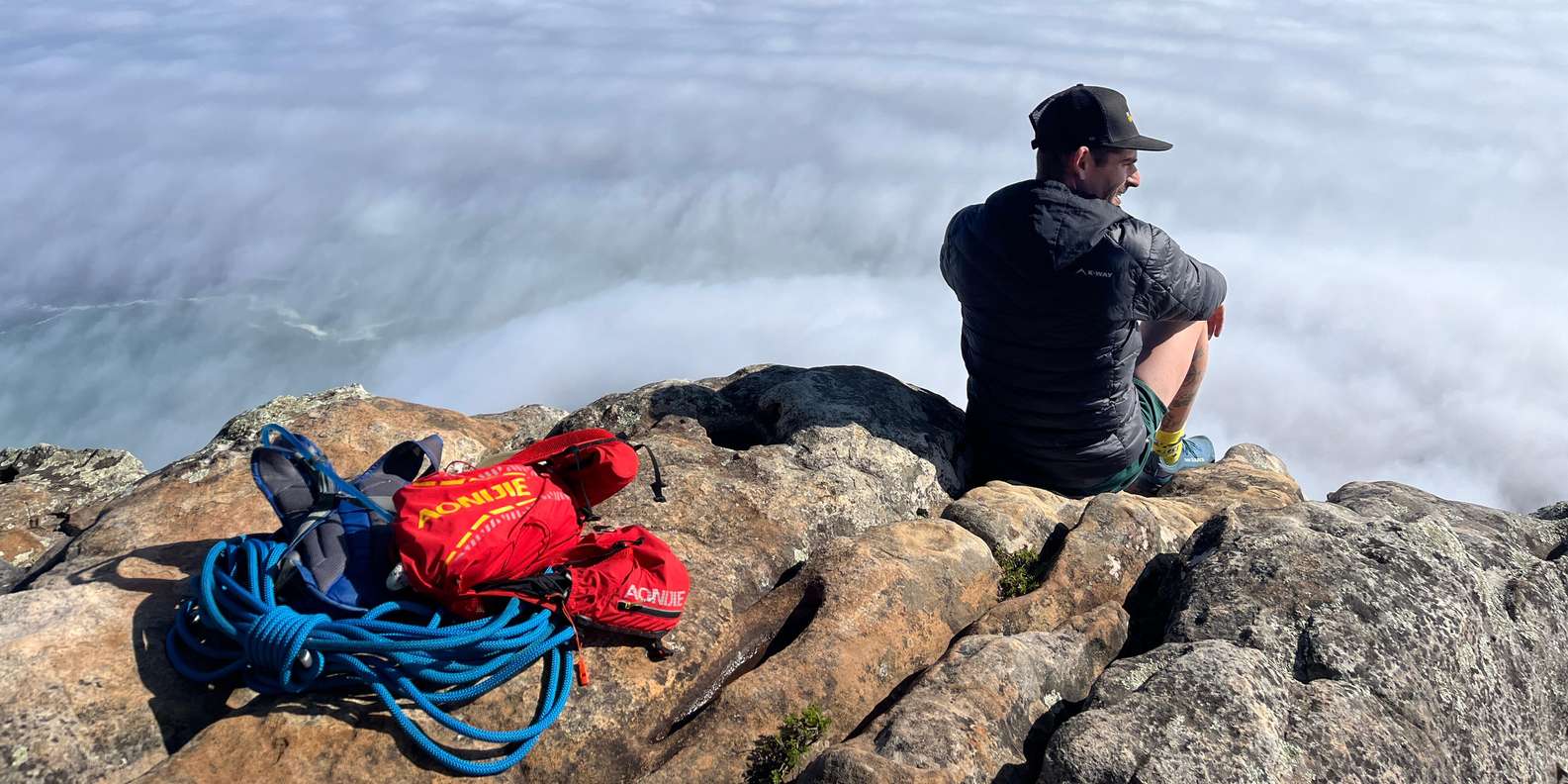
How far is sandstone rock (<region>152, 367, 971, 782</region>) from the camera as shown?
4.48 metres

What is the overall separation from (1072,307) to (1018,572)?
6.83 feet

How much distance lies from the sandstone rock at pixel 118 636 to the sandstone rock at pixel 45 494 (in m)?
0.72

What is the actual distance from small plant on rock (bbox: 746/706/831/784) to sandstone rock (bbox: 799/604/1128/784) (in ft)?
0.89

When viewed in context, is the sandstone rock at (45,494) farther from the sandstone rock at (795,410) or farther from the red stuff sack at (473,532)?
→ the sandstone rock at (795,410)

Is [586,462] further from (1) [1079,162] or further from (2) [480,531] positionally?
(1) [1079,162]

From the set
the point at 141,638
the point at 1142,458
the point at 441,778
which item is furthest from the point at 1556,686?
the point at 141,638

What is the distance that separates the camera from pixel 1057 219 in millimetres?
7008

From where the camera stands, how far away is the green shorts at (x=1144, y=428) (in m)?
8.40

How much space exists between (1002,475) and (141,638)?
622 cm

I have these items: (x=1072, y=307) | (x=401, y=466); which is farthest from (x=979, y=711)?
(x=1072, y=307)

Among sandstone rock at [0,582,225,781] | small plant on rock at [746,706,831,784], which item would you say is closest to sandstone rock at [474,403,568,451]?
sandstone rock at [0,582,225,781]

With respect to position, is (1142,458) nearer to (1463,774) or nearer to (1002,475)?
(1002,475)

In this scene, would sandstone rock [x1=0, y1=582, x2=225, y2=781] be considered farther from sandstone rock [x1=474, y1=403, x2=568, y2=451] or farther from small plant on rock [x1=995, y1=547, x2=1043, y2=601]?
small plant on rock [x1=995, y1=547, x2=1043, y2=601]

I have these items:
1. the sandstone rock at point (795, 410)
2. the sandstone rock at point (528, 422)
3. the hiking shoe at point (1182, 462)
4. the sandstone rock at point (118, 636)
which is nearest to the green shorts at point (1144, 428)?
the hiking shoe at point (1182, 462)
